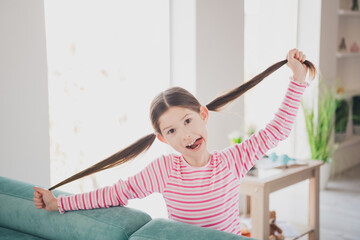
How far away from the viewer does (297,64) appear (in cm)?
155

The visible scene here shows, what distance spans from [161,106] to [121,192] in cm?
31

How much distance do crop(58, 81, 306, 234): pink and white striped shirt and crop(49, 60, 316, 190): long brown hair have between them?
66mm

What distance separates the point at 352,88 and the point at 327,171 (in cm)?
145

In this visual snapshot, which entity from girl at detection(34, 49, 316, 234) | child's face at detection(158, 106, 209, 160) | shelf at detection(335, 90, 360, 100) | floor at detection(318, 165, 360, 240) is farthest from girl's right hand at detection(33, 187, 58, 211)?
shelf at detection(335, 90, 360, 100)

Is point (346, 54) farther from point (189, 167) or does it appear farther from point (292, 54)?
point (189, 167)

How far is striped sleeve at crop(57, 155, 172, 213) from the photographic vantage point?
5.12 feet

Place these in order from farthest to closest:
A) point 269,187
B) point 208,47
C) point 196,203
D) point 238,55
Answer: point 238,55 < point 208,47 < point 269,187 < point 196,203

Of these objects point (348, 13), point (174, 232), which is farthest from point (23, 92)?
point (348, 13)

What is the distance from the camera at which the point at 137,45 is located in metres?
3.04

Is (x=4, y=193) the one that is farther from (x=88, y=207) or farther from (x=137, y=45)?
(x=137, y=45)

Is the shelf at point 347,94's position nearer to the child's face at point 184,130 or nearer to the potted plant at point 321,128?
the potted plant at point 321,128

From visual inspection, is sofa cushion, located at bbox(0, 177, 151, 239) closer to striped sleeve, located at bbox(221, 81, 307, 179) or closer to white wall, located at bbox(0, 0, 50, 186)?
striped sleeve, located at bbox(221, 81, 307, 179)

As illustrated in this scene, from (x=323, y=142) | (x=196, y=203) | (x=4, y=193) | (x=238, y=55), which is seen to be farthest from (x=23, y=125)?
(x=323, y=142)

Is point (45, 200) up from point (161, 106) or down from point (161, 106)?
down
